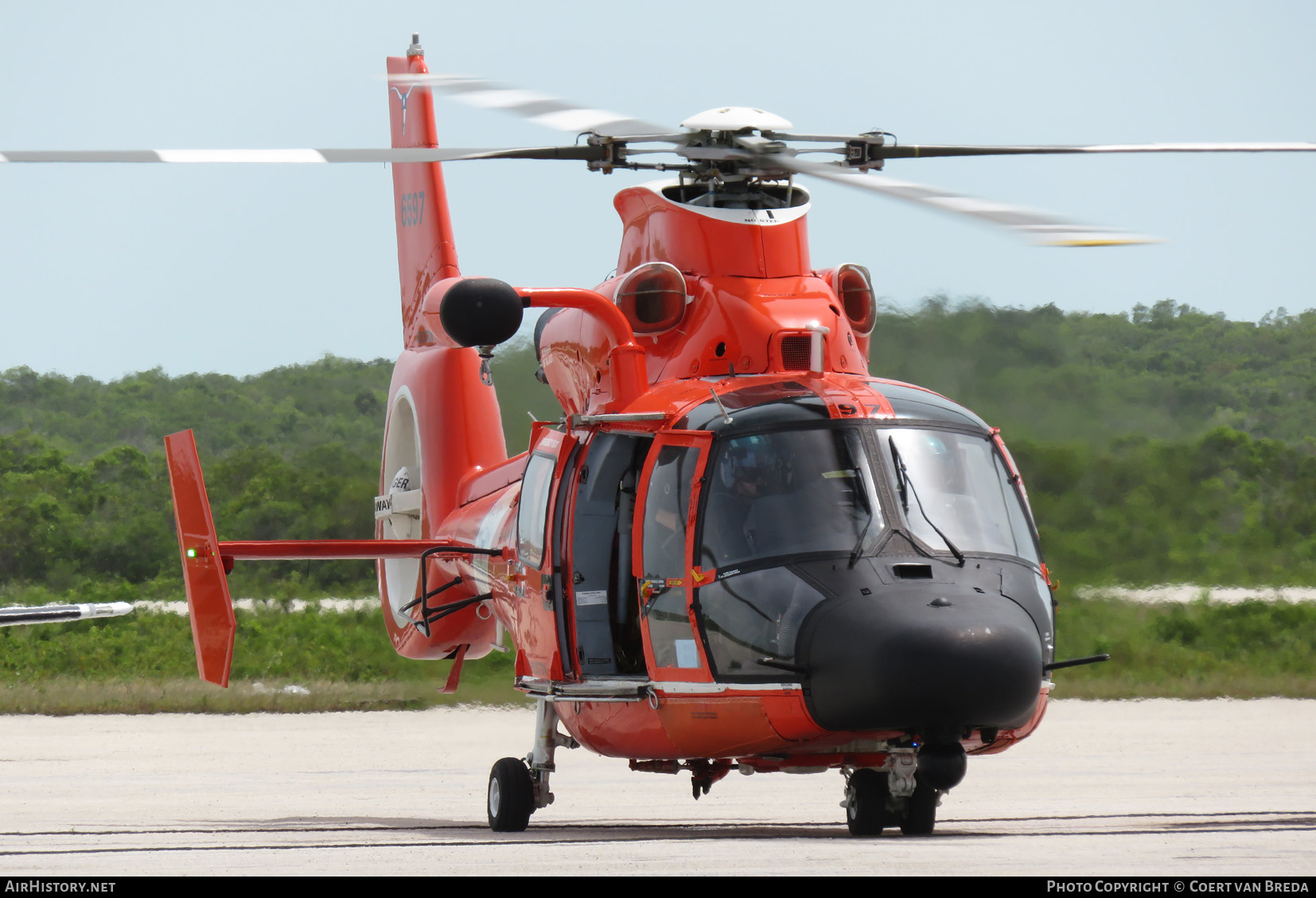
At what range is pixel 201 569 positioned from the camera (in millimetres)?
9414

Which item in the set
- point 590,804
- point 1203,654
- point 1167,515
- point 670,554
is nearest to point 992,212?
point 670,554

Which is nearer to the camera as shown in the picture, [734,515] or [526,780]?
[734,515]

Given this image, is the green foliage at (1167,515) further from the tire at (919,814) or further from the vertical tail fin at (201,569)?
the vertical tail fin at (201,569)

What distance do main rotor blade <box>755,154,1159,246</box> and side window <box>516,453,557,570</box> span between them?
2.37m

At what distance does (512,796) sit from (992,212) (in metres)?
4.70

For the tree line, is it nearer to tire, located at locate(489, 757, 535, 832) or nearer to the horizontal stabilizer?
the horizontal stabilizer

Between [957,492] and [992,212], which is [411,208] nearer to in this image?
[957,492]

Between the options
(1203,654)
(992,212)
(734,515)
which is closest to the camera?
(992,212)

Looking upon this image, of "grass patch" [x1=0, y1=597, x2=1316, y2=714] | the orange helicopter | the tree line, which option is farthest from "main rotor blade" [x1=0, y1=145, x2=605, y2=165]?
"grass patch" [x1=0, y1=597, x2=1316, y2=714]

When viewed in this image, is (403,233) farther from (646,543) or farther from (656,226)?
(646,543)

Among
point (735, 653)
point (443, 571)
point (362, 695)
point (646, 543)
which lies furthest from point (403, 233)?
point (362, 695)

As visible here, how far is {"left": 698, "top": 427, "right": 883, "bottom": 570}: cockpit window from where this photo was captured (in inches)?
289

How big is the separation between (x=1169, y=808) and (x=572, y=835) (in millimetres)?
3770

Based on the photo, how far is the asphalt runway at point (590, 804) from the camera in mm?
6703
